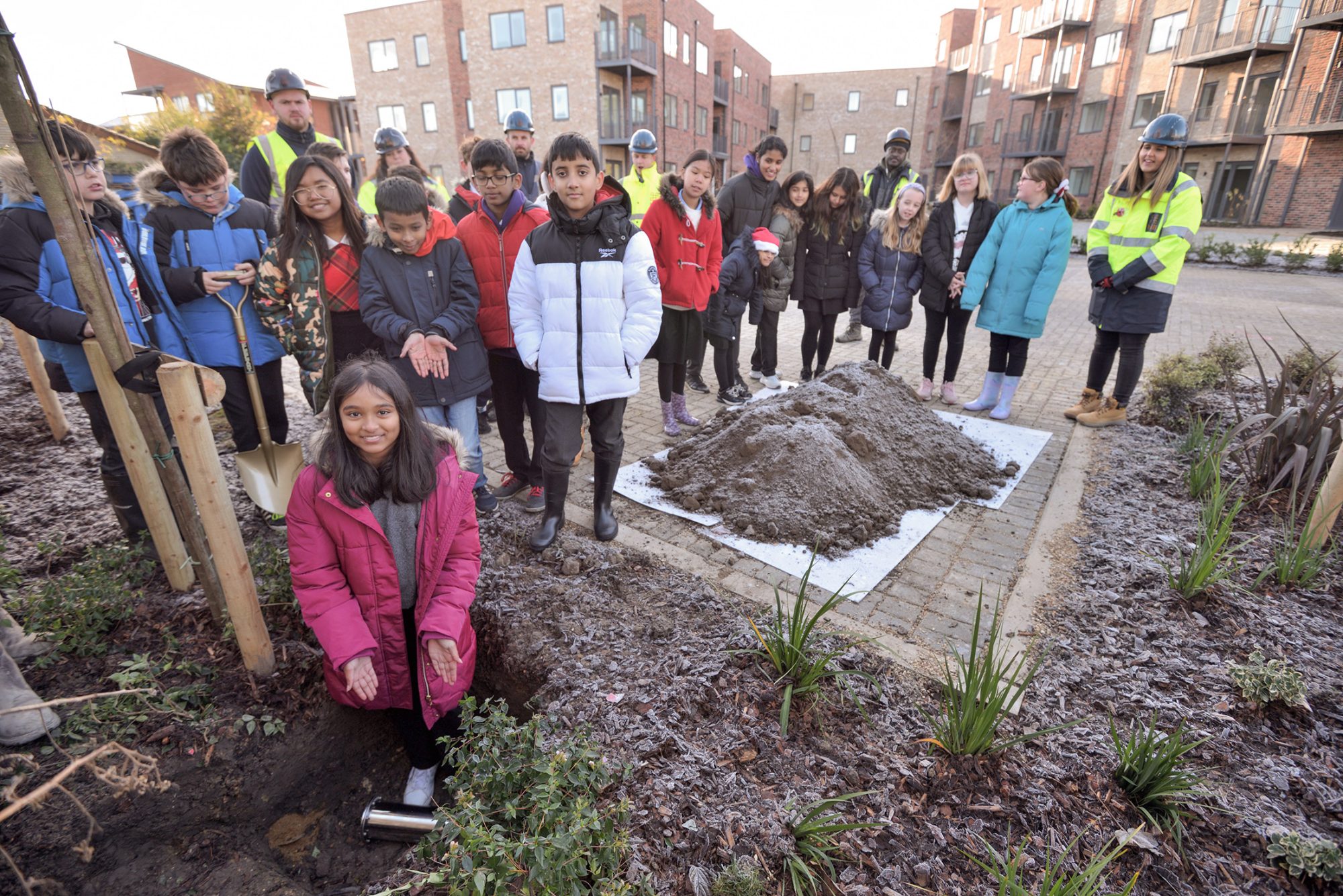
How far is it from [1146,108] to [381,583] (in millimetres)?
33850

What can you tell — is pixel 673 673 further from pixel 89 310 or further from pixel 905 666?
pixel 89 310

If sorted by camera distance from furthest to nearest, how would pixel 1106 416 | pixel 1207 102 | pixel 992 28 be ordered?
pixel 992 28, pixel 1207 102, pixel 1106 416

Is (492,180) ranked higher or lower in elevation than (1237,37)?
lower

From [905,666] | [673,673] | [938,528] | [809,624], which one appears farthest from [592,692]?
[938,528]

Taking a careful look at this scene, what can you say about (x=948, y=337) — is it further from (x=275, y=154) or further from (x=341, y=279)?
(x=275, y=154)

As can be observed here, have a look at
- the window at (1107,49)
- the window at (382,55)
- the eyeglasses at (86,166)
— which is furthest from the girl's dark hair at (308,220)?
the window at (1107,49)

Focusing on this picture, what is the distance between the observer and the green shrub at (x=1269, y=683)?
7.68 ft

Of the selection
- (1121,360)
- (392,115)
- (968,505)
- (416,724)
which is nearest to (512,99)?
(392,115)

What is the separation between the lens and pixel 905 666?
2645 millimetres

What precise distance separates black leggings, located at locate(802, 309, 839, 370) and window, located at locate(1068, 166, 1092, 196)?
28.2 metres

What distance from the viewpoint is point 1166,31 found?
24.9m

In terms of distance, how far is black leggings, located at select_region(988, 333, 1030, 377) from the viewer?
18.2ft

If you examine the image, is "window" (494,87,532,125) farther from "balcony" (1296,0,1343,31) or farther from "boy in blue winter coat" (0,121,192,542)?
"boy in blue winter coat" (0,121,192,542)

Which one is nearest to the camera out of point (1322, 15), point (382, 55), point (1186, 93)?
point (1322, 15)
